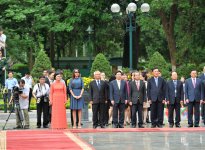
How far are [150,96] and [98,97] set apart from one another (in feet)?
6.12

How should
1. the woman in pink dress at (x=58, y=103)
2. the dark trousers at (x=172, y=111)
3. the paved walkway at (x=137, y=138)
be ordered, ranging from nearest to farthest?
the paved walkway at (x=137, y=138)
the woman in pink dress at (x=58, y=103)
the dark trousers at (x=172, y=111)

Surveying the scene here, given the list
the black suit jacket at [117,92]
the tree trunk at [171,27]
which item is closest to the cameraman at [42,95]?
the black suit jacket at [117,92]

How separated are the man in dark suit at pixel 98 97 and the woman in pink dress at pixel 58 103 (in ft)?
3.62

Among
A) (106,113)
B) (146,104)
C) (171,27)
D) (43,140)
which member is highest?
(171,27)

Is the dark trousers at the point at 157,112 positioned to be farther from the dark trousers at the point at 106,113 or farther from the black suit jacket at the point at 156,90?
the dark trousers at the point at 106,113

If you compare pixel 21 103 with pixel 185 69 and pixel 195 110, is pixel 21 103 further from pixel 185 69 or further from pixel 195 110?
pixel 185 69

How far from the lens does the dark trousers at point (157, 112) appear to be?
78.2 ft

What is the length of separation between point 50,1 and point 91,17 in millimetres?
4044

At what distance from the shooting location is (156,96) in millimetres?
23922

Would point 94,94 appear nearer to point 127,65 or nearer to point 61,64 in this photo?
point 127,65

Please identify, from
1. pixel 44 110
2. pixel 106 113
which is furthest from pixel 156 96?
pixel 44 110

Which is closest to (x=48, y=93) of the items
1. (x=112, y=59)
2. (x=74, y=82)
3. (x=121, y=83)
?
(x=74, y=82)

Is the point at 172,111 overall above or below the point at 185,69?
below

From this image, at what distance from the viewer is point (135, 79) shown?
24094mm
